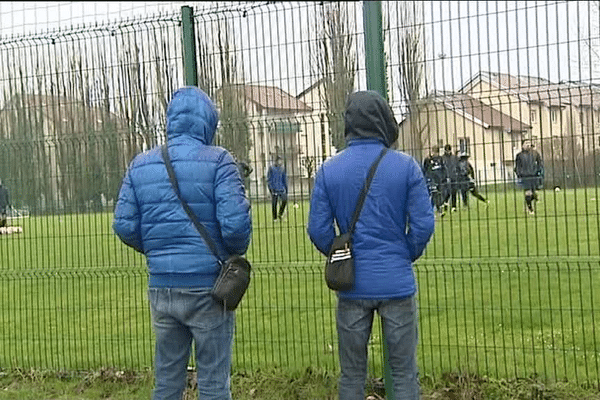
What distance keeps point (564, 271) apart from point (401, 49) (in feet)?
6.40

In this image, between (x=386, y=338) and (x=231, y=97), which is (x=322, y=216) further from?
(x=231, y=97)

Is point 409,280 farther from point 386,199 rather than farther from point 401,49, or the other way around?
point 401,49

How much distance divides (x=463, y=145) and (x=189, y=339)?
7.32 ft

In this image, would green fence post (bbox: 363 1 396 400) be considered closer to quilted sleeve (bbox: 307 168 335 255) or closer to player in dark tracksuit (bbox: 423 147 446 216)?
player in dark tracksuit (bbox: 423 147 446 216)

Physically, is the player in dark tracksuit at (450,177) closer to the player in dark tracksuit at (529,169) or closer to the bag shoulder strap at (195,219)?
the player in dark tracksuit at (529,169)

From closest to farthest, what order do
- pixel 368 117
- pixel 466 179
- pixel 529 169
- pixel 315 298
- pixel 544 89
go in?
pixel 368 117, pixel 544 89, pixel 529 169, pixel 466 179, pixel 315 298

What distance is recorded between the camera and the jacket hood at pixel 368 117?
186 inches

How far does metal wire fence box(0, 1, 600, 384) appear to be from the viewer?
5.62 m

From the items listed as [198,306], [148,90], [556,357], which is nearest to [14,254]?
[148,90]

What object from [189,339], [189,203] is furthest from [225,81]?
[189,339]

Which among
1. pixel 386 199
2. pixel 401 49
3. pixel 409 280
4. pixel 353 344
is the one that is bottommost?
pixel 353 344

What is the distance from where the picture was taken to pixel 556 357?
605 cm

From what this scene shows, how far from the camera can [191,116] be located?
15.4 feet

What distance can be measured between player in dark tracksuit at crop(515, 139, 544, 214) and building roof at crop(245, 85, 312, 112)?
148 centimetres
